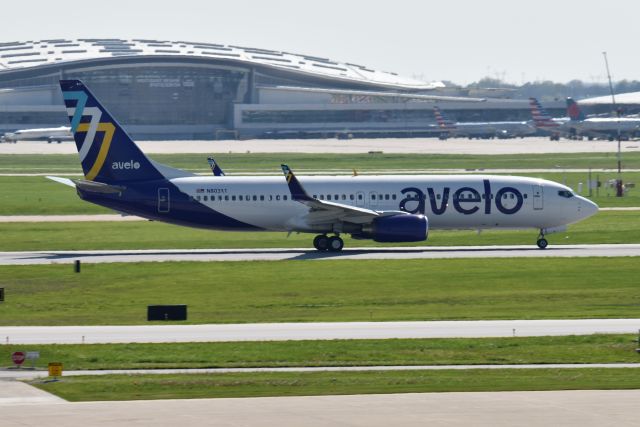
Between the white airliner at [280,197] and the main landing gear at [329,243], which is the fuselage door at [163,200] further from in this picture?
the main landing gear at [329,243]

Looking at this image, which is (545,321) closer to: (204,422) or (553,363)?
(553,363)

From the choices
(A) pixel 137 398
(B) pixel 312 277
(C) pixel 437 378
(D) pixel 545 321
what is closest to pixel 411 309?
(D) pixel 545 321

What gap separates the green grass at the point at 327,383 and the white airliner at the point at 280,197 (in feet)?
108

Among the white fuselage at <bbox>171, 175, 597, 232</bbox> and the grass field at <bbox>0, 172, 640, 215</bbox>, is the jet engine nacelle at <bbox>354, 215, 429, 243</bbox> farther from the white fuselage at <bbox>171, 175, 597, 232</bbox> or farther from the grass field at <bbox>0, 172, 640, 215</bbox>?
the grass field at <bbox>0, 172, 640, 215</bbox>

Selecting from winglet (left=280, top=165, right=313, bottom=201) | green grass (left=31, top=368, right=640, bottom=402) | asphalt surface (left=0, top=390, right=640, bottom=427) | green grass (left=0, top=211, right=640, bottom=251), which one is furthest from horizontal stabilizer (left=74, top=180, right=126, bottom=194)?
asphalt surface (left=0, top=390, right=640, bottom=427)

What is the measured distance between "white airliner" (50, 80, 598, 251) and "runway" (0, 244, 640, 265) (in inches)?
47.9

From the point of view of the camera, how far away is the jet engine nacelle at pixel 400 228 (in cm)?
6612

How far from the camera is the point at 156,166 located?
229 feet

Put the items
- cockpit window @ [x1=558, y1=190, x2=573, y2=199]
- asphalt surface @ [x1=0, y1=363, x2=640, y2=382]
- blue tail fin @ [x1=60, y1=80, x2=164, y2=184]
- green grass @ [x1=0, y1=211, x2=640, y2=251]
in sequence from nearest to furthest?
asphalt surface @ [x1=0, y1=363, x2=640, y2=382]
blue tail fin @ [x1=60, y1=80, x2=164, y2=184]
cockpit window @ [x1=558, y1=190, x2=573, y2=199]
green grass @ [x1=0, y1=211, x2=640, y2=251]

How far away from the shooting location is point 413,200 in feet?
226

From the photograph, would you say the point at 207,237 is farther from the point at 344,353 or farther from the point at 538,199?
the point at 344,353

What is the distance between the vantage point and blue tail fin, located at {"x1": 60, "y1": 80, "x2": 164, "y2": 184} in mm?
68188

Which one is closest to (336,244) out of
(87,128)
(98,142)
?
(98,142)

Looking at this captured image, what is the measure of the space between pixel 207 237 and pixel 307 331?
36.1 m
